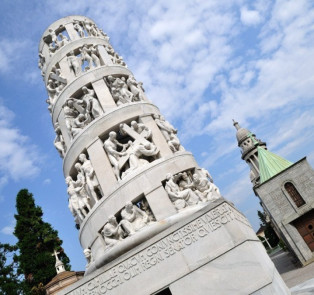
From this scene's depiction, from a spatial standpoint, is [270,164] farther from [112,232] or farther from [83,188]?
[112,232]

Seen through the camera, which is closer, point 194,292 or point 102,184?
point 194,292

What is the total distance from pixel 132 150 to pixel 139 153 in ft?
0.70

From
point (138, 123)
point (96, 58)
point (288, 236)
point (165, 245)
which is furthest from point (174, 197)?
point (288, 236)

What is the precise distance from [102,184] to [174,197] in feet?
6.52

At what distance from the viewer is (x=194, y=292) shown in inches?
227

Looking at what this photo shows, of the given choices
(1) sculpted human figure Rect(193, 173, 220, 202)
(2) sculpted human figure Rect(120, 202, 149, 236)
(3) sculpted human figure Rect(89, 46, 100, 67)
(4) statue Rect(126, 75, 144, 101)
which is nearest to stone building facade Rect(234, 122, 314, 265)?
(1) sculpted human figure Rect(193, 173, 220, 202)

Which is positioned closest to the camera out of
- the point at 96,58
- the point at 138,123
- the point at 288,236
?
the point at 138,123

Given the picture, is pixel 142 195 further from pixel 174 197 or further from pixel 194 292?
pixel 194 292

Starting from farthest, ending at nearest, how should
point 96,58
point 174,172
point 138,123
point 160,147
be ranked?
point 96,58 < point 138,123 < point 160,147 < point 174,172

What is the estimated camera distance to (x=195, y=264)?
5914 millimetres

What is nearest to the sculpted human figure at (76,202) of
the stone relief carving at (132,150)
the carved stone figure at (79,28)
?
the stone relief carving at (132,150)

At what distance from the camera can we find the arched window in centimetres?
2958

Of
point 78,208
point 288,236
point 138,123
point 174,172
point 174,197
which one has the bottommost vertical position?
point 288,236

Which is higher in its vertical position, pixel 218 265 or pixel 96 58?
pixel 96 58
